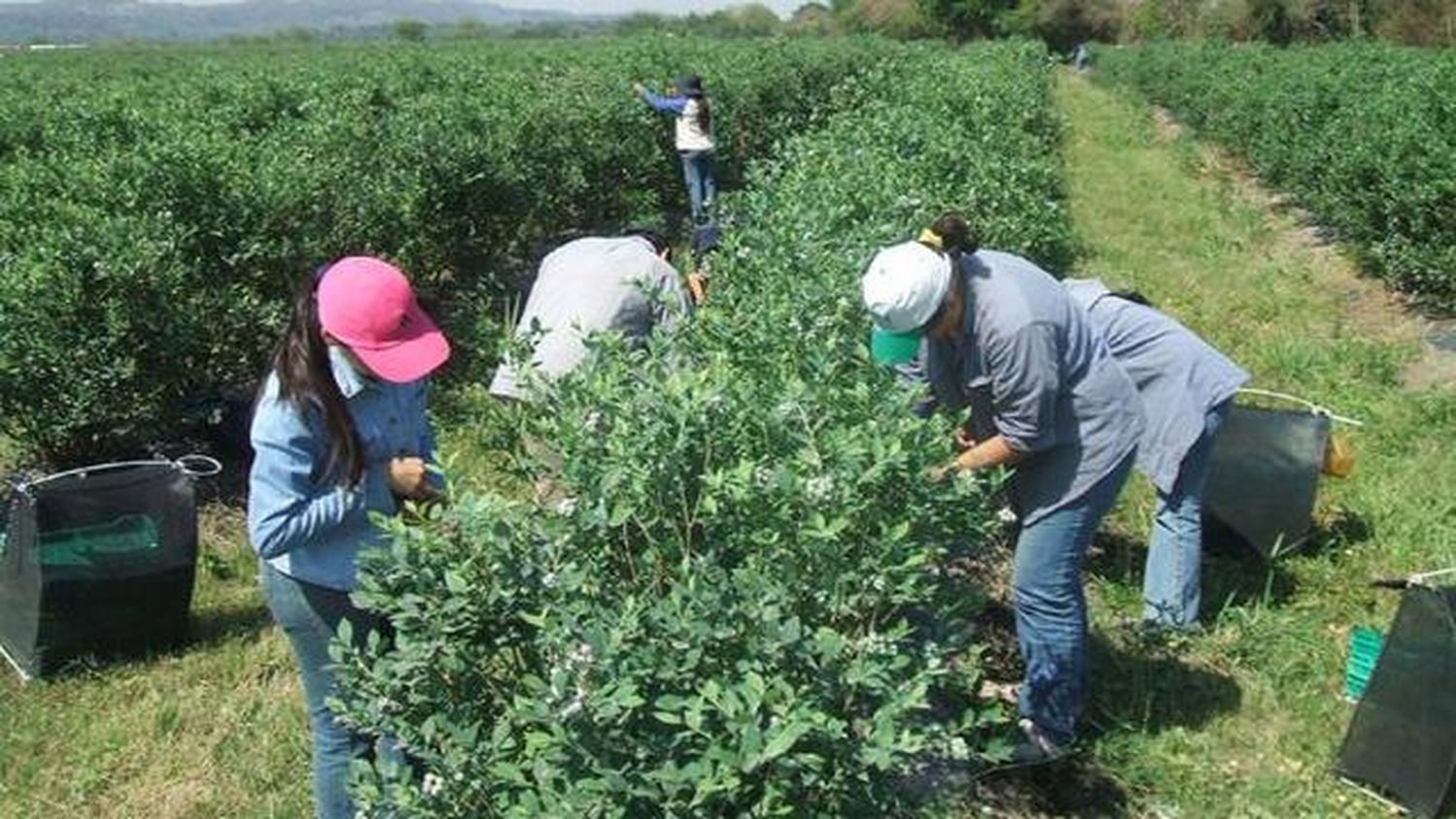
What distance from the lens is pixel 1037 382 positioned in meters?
3.32

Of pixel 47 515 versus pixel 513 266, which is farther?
pixel 513 266

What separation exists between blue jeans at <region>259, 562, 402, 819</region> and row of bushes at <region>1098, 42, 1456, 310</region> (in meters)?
8.83

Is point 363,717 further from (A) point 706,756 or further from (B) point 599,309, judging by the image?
(B) point 599,309

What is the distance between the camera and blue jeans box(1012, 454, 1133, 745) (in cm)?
363

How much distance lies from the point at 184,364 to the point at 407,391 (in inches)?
137

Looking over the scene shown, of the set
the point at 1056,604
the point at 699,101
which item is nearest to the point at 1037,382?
the point at 1056,604

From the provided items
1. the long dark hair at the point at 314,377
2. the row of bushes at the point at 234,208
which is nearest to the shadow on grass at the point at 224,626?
the row of bushes at the point at 234,208

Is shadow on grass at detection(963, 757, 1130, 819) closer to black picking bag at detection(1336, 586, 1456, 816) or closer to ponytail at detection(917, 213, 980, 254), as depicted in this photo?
→ black picking bag at detection(1336, 586, 1456, 816)

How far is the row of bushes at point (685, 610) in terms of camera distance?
204 cm

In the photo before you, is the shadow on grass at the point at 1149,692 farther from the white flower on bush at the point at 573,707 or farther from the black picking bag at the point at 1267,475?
the white flower on bush at the point at 573,707

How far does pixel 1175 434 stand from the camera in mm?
4332

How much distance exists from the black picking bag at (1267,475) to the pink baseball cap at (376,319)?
344cm

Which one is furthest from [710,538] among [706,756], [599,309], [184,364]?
[184,364]

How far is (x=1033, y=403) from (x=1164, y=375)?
4.03ft
